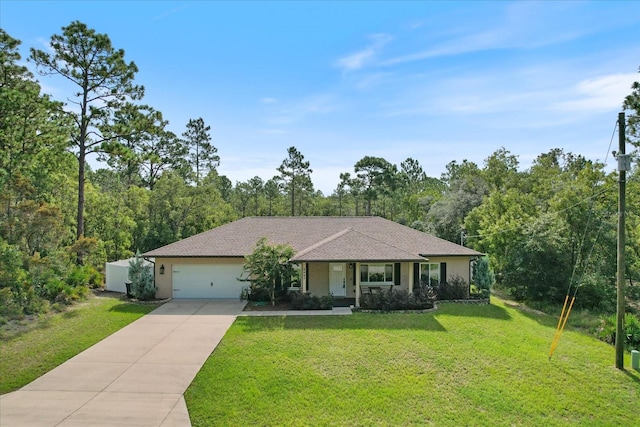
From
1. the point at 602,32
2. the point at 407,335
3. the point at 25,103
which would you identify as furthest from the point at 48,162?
the point at 602,32

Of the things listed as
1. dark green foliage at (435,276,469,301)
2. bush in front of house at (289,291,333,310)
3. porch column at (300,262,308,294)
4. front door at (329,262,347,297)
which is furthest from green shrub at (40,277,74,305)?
dark green foliage at (435,276,469,301)

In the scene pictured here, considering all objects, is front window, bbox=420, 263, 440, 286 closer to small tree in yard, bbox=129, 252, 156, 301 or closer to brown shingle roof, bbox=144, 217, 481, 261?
brown shingle roof, bbox=144, 217, 481, 261

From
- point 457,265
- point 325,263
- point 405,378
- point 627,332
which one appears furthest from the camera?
point 457,265

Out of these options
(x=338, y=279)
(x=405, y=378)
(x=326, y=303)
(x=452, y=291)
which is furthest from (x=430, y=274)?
(x=405, y=378)

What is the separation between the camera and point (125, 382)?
384 inches

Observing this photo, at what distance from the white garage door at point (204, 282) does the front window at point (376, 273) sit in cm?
604

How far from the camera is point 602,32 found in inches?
521

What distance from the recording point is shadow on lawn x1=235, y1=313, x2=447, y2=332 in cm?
1409

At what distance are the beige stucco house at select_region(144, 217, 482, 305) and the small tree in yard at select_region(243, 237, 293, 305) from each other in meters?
0.68

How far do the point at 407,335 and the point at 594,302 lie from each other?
1300 cm

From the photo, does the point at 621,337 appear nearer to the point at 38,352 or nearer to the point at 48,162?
the point at 38,352

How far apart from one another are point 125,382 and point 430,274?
1481cm

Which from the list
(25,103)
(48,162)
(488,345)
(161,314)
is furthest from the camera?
(48,162)

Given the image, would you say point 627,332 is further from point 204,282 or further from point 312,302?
point 204,282
